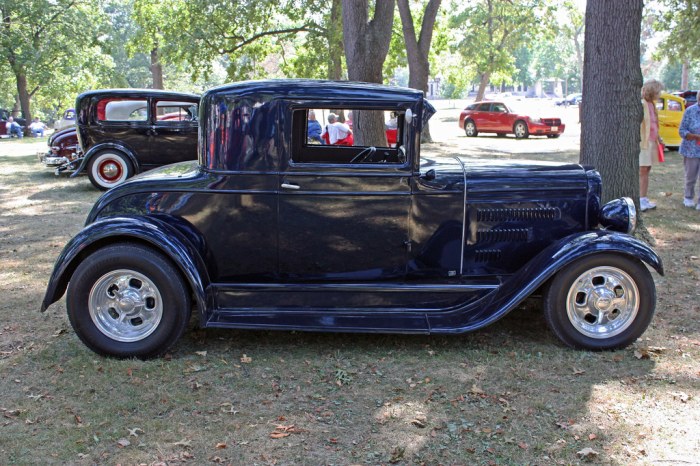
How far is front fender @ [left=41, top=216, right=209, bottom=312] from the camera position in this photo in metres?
4.68

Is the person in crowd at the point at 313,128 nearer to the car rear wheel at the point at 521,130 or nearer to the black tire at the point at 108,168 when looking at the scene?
the black tire at the point at 108,168

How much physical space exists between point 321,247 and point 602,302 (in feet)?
6.87

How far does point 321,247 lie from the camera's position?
4973mm

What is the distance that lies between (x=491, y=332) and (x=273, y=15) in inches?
814

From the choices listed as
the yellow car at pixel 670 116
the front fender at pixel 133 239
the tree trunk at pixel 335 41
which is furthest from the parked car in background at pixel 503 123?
the front fender at pixel 133 239

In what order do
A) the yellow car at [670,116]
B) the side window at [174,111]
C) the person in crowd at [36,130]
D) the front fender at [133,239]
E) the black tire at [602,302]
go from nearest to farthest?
the front fender at [133,239], the black tire at [602,302], the side window at [174,111], the yellow car at [670,116], the person in crowd at [36,130]

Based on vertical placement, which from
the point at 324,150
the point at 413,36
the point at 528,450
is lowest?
the point at 528,450

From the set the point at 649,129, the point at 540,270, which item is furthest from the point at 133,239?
the point at 649,129

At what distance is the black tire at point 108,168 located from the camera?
13187 mm

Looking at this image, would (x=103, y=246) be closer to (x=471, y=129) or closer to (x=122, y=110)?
(x=122, y=110)

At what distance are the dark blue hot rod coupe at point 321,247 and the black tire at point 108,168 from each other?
8.61 meters

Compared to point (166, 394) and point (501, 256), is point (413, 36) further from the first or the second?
point (166, 394)

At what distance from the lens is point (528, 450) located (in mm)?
3613

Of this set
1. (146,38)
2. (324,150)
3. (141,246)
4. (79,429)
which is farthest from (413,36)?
(79,429)
